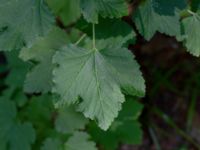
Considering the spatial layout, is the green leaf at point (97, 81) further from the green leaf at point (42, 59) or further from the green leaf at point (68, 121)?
the green leaf at point (68, 121)

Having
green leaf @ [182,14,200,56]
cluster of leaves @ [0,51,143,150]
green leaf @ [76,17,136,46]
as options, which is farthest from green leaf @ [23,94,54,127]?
green leaf @ [182,14,200,56]

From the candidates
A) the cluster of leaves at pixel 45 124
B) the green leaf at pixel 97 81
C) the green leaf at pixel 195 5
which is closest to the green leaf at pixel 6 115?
the cluster of leaves at pixel 45 124

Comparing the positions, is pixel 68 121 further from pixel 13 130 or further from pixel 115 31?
pixel 115 31

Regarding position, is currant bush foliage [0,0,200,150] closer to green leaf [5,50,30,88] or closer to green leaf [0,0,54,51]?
green leaf [0,0,54,51]

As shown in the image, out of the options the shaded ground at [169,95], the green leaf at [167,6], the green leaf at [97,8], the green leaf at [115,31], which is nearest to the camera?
the green leaf at [97,8]

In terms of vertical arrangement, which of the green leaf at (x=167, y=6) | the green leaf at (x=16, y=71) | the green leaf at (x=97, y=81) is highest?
the green leaf at (x=167, y=6)

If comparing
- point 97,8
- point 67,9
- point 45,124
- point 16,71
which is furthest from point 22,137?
point 97,8
